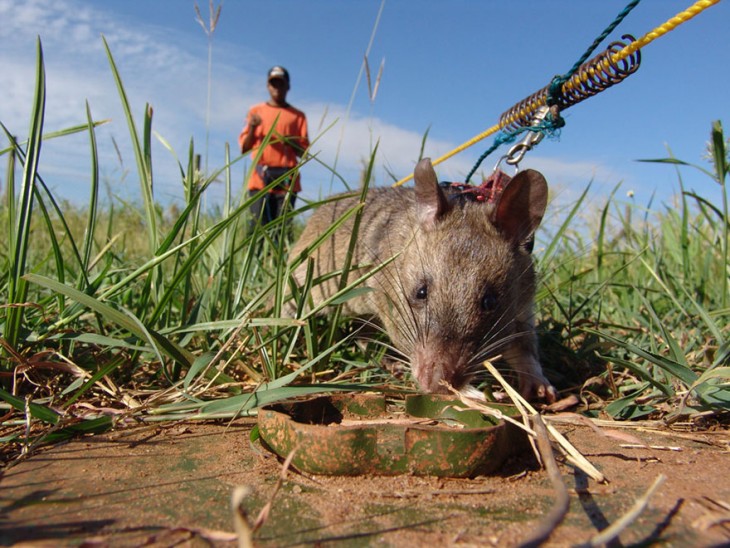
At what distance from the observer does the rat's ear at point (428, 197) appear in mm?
3080

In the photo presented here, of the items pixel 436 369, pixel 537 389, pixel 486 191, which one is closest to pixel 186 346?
pixel 436 369

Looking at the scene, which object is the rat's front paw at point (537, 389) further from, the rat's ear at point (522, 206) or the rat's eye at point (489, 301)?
the rat's ear at point (522, 206)

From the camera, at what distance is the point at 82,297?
1.94m

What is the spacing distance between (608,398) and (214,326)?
1876 millimetres

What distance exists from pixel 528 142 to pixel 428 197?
624 mm

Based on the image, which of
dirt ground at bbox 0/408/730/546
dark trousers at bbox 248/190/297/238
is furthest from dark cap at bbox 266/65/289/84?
dirt ground at bbox 0/408/730/546

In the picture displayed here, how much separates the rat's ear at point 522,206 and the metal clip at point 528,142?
0.27m

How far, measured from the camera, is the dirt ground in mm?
1185

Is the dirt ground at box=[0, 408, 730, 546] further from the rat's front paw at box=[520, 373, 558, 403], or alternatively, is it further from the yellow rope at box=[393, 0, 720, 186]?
the yellow rope at box=[393, 0, 720, 186]

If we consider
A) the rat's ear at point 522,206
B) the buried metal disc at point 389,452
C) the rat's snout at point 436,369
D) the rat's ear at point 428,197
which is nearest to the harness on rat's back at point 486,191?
the rat's ear at point 428,197

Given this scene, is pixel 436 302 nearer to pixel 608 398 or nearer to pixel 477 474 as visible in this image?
pixel 608 398

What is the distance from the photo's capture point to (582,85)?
2723 millimetres

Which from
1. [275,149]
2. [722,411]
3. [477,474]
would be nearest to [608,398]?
[722,411]

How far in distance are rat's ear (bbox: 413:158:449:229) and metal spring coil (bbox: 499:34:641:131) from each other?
1.90ft
